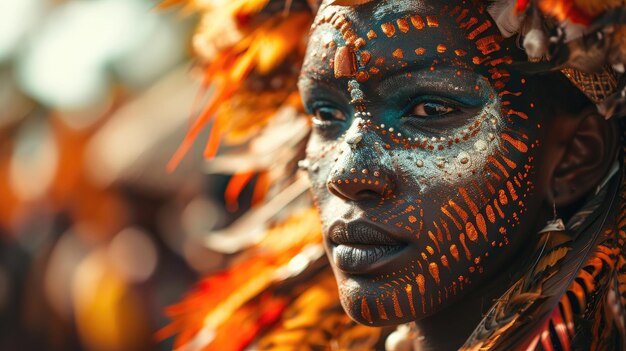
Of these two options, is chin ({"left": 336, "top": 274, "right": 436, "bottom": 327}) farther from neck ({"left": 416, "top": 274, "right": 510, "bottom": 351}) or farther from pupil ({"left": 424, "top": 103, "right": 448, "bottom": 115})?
pupil ({"left": 424, "top": 103, "right": 448, "bottom": 115})

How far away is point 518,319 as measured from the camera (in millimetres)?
1942

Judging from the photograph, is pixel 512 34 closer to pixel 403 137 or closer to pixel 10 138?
pixel 403 137

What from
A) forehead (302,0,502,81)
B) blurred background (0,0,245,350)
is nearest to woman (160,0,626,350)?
forehead (302,0,502,81)

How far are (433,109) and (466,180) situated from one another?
6.0 inches

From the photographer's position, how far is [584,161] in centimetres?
210

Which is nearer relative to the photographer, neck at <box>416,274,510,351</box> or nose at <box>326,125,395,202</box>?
nose at <box>326,125,395,202</box>

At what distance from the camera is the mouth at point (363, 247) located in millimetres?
1983

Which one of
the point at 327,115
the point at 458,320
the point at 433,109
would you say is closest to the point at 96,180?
the point at 327,115

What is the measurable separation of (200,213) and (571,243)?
3856mm

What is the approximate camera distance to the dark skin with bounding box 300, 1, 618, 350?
1.98 m

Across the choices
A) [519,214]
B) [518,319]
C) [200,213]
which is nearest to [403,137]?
[519,214]

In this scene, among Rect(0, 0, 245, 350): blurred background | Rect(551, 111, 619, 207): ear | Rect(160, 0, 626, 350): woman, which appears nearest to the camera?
Rect(160, 0, 626, 350): woman

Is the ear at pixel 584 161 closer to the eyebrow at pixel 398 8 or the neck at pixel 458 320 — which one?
the neck at pixel 458 320

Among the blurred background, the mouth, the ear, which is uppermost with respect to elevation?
the mouth
